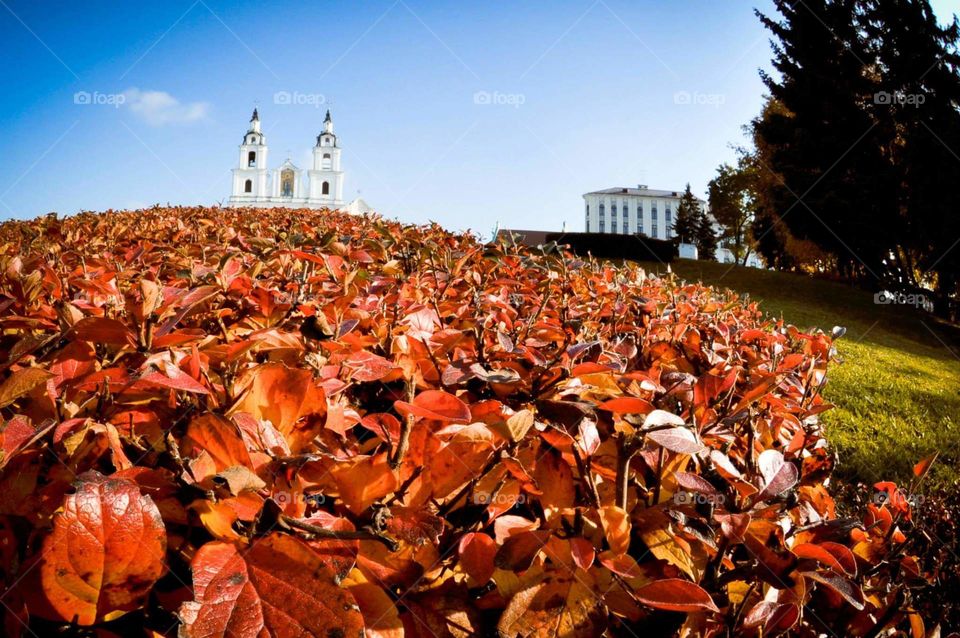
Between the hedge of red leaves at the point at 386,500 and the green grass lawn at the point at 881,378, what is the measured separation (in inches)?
107

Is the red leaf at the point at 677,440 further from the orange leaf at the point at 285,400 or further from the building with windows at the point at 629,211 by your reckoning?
the building with windows at the point at 629,211

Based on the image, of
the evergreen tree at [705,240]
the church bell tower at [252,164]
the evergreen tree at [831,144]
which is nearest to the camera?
the evergreen tree at [831,144]

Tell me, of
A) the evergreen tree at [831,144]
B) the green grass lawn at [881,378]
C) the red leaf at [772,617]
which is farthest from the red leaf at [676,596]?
the evergreen tree at [831,144]

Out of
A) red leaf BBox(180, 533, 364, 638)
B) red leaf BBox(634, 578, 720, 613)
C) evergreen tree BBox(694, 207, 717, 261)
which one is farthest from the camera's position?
evergreen tree BBox(694, 207, 717, 261)

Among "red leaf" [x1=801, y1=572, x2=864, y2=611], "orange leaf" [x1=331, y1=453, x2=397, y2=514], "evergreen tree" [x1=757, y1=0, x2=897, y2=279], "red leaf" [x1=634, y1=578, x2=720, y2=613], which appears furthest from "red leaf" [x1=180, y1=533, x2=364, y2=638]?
"evergreen tree" [x1=757, y1=0, x2=897, y2=279]

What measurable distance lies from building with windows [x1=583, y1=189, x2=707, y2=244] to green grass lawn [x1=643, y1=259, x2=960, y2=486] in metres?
84.4

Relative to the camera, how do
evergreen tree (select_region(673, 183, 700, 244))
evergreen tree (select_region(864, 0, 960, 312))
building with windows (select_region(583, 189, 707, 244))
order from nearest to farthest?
evergreen tree (select_region(864, 0, 960, 312)) < evergreen tree (select_region(673, 183, 700, 244)) < building with windows (select_region(583, 189, 707, 244))

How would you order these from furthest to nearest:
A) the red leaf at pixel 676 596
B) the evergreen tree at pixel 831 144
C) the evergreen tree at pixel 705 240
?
the evergreen tree at pixel 705 240
the evergreen tree at pixel 831 144
the red leaf at pixel 676 596

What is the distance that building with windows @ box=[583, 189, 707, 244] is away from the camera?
102 meters

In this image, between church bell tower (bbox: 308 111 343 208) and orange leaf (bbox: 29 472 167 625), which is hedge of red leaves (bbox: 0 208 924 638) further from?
church bell tower (bbox: 308 111 343 208)

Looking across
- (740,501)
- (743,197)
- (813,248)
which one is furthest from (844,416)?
(743,197)

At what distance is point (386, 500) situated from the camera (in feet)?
2.42

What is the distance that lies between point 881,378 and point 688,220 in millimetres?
56611

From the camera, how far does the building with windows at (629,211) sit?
102 metres
